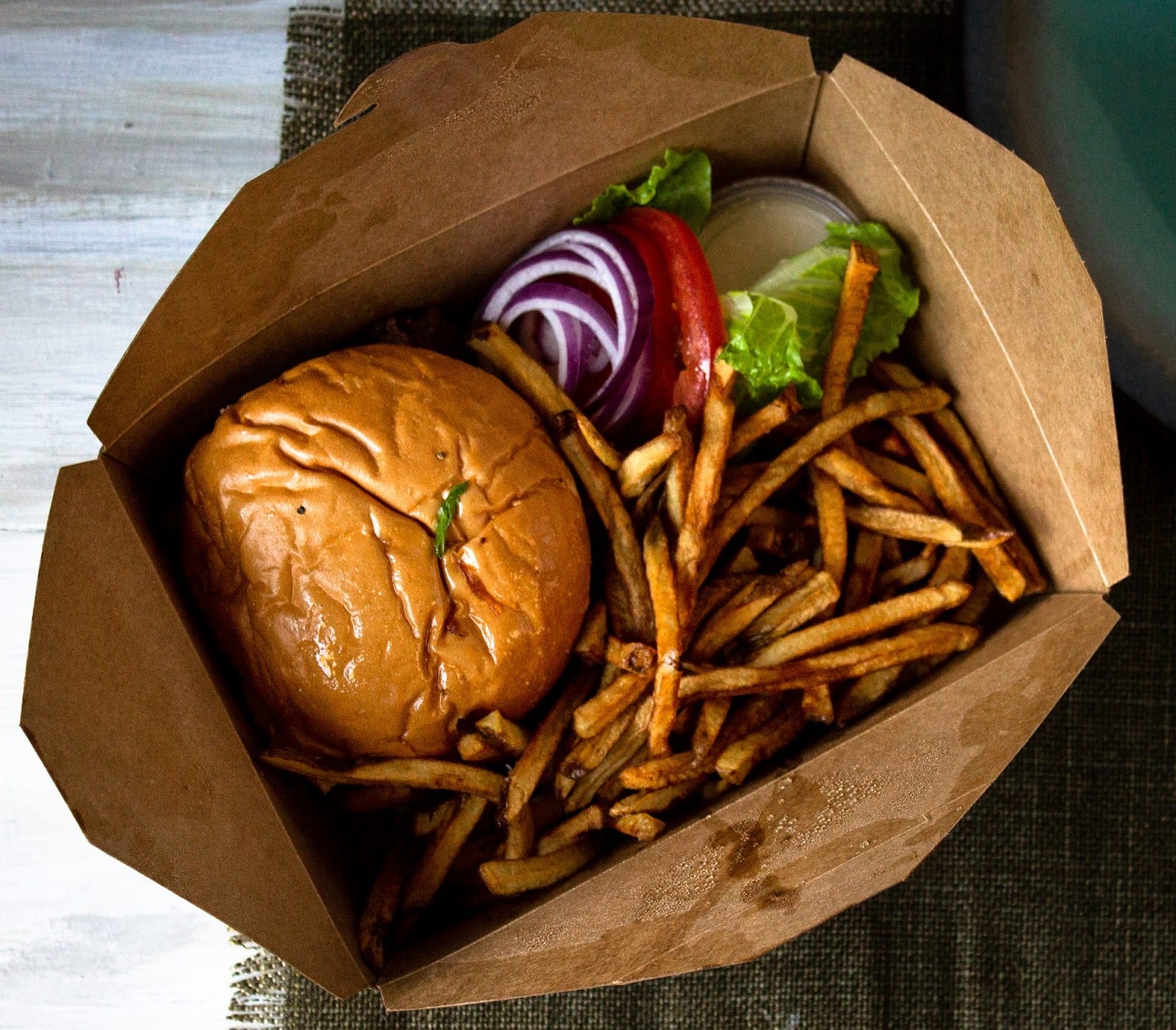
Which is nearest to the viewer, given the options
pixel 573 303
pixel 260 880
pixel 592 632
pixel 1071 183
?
pixel 260 880

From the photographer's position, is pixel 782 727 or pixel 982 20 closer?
pixel 782 727

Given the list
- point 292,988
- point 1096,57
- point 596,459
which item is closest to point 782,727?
point 596,459

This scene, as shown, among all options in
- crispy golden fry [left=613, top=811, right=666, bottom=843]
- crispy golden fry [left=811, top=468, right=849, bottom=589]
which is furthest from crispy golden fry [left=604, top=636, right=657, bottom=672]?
crispy golden fry [left=811, top=468, right=849, bottom=589]

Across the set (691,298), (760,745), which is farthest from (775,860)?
(691,298)

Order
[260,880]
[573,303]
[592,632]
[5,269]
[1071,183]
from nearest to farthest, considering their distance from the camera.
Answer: [260,880]
[592,632]
[573,303]
[1071,183]
[5,269]

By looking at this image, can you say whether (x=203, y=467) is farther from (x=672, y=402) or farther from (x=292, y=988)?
(x=292, y=988)

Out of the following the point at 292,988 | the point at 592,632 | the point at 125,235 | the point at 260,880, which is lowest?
the point at 292,988

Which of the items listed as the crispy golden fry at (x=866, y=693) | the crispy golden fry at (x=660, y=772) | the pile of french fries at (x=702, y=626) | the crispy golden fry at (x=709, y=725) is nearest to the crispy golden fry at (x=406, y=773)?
the pile of french fries at (x=702, y=626)

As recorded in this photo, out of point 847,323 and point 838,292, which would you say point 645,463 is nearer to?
point 847,323
